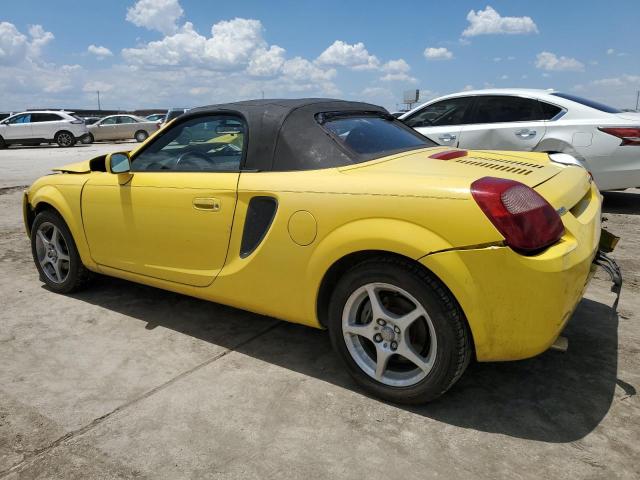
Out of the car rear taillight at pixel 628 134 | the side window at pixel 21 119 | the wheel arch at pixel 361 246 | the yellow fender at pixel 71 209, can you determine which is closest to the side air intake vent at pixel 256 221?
the wheel arch at pixel 361 246

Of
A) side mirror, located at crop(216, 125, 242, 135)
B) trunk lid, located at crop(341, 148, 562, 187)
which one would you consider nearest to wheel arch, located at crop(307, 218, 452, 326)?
trunk lid, located at crop(341, 148, 562, 187)

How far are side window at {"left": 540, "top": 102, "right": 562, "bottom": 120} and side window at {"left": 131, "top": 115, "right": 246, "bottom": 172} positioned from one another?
4645mm

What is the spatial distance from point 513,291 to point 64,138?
23.5 meters

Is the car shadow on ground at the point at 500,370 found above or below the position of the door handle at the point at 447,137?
below

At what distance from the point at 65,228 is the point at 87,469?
7.47 feet

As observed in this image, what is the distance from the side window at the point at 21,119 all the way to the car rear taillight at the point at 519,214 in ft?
78.9

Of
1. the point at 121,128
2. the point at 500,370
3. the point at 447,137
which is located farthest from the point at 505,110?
the point at 121,128

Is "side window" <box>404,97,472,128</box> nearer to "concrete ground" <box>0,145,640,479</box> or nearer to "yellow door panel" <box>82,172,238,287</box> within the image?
"concrete ground" <box>0,145,640,479</box>

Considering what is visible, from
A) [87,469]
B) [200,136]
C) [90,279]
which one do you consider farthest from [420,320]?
[90,279]

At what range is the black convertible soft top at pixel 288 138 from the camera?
2734mm

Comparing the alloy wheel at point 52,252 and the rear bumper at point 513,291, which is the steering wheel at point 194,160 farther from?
the rear bumper at point 513,291

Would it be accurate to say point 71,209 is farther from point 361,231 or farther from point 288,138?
point 361,231

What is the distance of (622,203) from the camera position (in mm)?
7234

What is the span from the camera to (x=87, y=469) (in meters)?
2.12
